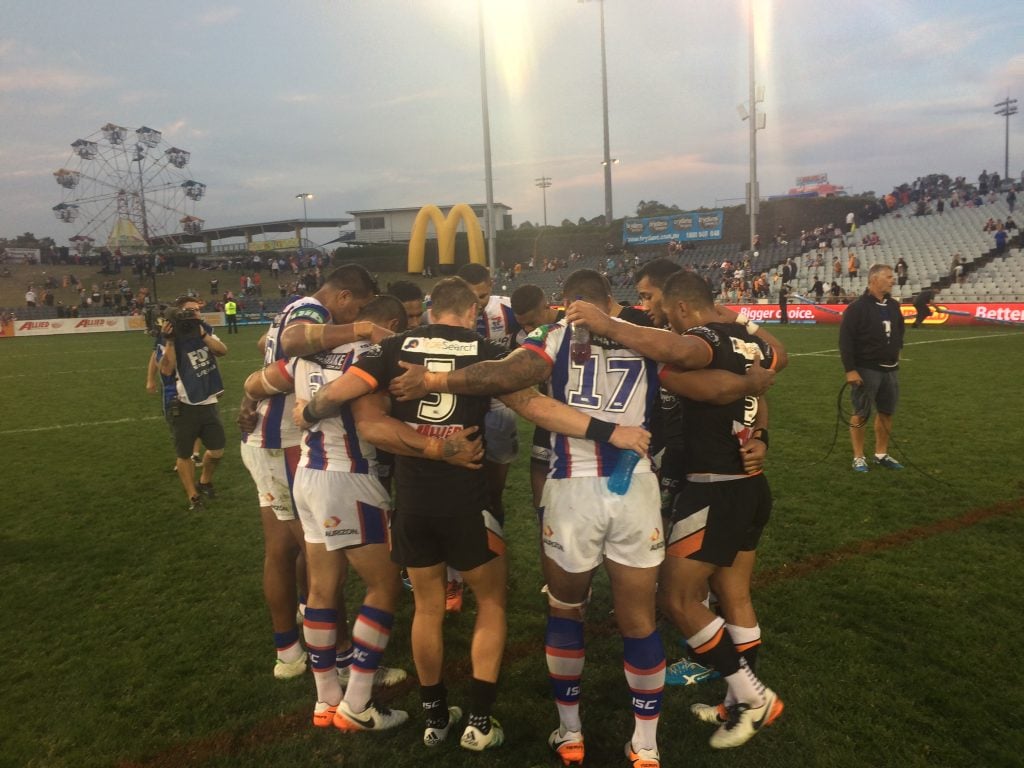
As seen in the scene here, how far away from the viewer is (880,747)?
3289mm

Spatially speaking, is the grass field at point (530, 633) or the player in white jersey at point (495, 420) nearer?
the grass field at point (530, 633)

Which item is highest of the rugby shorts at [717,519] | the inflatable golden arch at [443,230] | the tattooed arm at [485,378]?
the inflatable golden arch at [443,230]

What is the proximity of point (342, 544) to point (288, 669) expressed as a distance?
1.23m

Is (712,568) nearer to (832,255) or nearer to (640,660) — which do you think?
(640,660)

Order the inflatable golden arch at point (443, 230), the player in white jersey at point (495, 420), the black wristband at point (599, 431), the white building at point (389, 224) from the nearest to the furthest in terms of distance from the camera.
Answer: the black wristband at point (599, 431) < the player in white jersey at point (495, 420) < the inflatable golden arch at point (443, 230) < the white building at point (389, 224)

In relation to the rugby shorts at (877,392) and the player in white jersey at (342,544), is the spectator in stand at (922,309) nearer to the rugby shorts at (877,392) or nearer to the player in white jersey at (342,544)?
the rugby shorts at (877,392)

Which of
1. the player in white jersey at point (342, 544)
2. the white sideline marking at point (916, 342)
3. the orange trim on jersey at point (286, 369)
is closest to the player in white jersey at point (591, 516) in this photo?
the player in white jersey at point (342, 544)

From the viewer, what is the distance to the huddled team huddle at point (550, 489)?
317 cm

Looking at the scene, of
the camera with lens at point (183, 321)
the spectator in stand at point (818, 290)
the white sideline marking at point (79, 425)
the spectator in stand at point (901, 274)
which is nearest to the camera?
the camera with lens at point (183, 321)

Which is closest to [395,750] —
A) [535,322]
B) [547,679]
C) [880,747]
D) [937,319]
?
[547,679]

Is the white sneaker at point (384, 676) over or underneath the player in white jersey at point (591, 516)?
underneath

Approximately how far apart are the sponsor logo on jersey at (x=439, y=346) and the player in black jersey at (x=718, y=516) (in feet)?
3.00

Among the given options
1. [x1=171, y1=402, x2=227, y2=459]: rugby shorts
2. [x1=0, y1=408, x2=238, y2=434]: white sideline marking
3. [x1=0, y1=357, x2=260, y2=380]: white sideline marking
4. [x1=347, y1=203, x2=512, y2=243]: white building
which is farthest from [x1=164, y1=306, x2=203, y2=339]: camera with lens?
[x1=347, y1=203, x2=512, y2=243]: white building

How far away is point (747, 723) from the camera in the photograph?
3.35m
